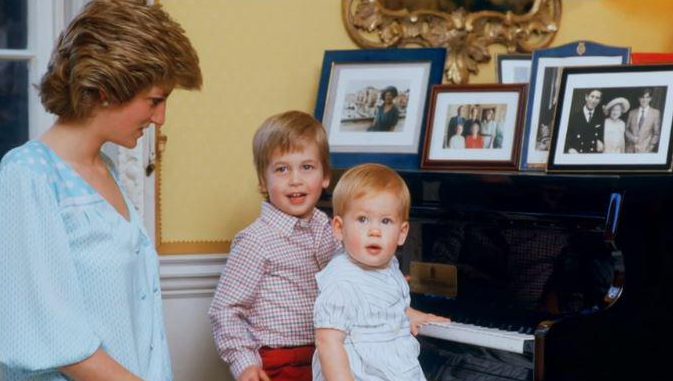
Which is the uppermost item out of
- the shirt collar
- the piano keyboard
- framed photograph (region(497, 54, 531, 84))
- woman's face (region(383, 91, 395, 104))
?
framed photograph (region(497, 54, 531, 84))

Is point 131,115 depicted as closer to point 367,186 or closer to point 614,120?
point 367,186

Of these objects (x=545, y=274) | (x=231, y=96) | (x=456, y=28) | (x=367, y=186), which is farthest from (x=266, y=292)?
(x=456, y=28)

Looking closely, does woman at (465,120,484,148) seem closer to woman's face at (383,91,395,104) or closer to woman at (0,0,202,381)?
woman's face at (383,91,395,104)

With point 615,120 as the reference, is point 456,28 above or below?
above

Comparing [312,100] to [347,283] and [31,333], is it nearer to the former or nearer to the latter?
[347,283]

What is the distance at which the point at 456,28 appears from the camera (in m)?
3.81

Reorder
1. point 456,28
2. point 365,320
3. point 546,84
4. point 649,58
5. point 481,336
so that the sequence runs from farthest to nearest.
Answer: point 456,28 < point 649,58 < point 546,84 < point 481,336 < point 365,320

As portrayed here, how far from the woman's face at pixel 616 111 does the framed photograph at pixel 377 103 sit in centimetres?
64

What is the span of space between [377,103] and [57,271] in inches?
71.7

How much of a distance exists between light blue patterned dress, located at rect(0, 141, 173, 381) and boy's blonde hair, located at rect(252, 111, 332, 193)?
954mm

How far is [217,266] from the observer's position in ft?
11.9

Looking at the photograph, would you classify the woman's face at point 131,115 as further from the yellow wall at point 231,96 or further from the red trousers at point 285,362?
the yellow wall at point 231,96

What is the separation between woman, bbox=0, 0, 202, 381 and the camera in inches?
72.5

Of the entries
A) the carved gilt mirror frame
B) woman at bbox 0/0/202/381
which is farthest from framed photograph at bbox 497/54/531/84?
woman at bbox 0/0/202/381
